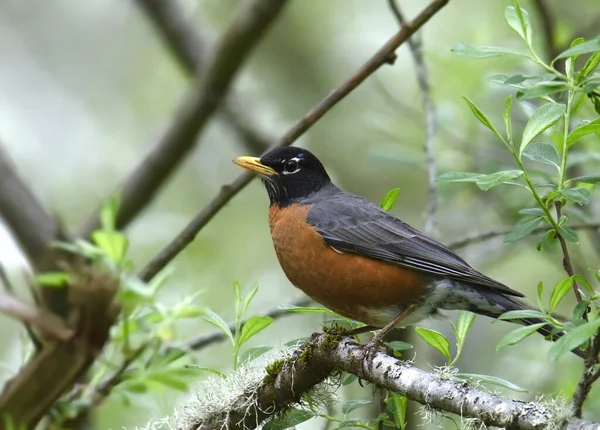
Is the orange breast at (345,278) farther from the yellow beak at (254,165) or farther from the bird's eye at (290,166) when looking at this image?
the bird's eye at (290,166)

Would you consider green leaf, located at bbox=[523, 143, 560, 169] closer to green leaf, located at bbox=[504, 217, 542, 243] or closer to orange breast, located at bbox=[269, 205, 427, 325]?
green leaf, located at bbox=[504, 217, 542, 243]

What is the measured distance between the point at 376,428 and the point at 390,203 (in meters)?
1.08

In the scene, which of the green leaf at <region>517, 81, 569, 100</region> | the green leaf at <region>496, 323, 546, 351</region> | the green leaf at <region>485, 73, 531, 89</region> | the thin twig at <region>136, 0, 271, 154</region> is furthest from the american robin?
the thin twig at <region>136, 0, 271, 154</region>

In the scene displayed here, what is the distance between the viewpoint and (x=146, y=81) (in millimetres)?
11055

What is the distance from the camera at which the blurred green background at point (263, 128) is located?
664cm

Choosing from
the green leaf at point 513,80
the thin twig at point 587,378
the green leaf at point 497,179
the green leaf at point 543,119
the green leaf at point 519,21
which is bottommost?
the thin twig at point 587,378

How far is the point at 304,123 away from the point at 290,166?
45.5 inches

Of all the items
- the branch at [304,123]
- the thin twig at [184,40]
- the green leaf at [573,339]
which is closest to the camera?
the green leaf at [573,339]

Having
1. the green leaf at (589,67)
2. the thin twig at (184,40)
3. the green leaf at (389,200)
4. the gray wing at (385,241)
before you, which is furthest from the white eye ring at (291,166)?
the green leaf at (589,67)

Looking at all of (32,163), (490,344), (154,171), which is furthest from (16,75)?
(490,344)

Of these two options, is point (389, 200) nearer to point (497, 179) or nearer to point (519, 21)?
point (519, 21)

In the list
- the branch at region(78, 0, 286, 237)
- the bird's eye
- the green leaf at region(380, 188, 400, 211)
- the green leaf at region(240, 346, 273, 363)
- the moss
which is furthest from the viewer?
the bird's eye

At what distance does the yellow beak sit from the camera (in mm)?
5168

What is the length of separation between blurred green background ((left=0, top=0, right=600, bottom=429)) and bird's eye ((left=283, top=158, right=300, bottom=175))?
654 mm
